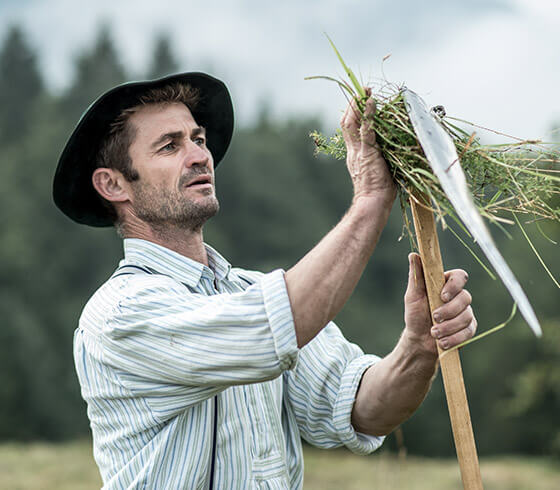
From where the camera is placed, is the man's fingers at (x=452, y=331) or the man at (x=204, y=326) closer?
the man at (x=204, y=326)

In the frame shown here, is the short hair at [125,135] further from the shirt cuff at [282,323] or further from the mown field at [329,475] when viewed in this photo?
the mown field at [329,475]

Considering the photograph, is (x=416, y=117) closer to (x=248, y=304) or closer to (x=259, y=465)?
(x=248, y=304)

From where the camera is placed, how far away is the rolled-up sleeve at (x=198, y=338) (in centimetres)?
222

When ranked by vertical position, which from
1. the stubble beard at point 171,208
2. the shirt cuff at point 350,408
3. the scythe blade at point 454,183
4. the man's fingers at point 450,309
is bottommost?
the shirt cuff at point 350,408

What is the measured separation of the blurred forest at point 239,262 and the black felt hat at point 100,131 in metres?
20.9

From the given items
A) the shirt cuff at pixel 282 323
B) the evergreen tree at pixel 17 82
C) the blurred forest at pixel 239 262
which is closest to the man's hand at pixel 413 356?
the shirt cuff at pixel 282 323

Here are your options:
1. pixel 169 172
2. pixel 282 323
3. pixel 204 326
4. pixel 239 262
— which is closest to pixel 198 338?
pixel 204 326

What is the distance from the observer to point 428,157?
2.12 metres

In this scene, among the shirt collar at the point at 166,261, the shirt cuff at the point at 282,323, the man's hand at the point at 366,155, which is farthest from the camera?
the shirt collar at the point at 166,261

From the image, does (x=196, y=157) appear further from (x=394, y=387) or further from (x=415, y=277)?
(x=394, y=387)

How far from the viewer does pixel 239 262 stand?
130 ft

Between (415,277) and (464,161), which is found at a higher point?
(464,161)

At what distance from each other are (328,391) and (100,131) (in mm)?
1565

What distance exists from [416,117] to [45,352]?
106 feet
